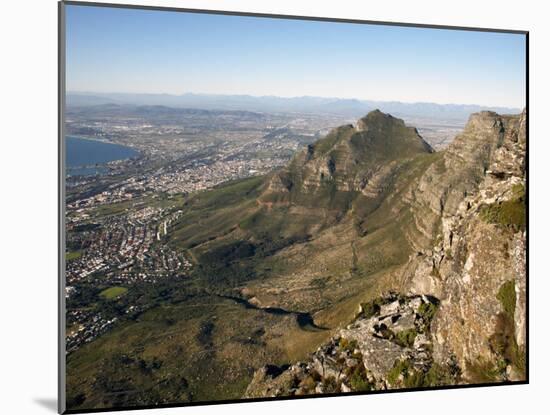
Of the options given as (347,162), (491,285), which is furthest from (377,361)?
(347,162)

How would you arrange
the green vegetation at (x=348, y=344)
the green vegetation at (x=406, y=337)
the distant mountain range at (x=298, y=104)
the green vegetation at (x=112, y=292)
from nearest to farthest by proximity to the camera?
1. the green vegetation at (x=406, y=337)
2. the green vegetation at (x=348, y=344)
3. the distant mountain range at (x=298, y=104)
4. the green vegetation at (x=112, y=292)

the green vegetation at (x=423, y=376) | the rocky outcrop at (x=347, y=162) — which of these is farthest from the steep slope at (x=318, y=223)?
the green vegetation at (x=423, y=376)

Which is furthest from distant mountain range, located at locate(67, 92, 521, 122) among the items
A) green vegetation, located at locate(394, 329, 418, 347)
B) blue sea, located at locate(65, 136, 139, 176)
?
green vegetation, located at locate(394, 329, 418, 347)

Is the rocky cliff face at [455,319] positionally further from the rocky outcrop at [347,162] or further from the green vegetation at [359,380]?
the rocky outcrop at [347,162]

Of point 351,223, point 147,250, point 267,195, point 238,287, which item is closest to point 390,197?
point 351,223

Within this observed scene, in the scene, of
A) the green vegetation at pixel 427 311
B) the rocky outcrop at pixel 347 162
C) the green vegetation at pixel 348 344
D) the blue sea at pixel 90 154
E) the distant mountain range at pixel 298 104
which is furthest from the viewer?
the rocky outcrop at pixel 347 162

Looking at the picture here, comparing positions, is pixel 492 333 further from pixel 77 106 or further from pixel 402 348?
pixel 77 106

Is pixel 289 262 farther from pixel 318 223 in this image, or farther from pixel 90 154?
pixel 90 154
